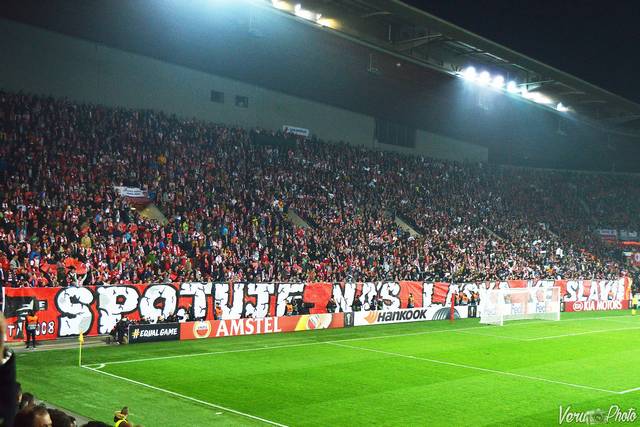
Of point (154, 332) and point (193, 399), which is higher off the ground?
point (154, 332)

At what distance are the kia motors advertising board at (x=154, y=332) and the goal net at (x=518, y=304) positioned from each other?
668 inches

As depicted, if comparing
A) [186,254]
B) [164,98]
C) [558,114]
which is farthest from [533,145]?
[186,254]

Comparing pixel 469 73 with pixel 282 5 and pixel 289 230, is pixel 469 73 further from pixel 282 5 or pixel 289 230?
pixel 289 230

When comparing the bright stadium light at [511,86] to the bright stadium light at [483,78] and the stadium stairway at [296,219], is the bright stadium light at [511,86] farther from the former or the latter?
the stadium stairway at [296,219]

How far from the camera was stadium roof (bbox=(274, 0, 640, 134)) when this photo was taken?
1385 inches

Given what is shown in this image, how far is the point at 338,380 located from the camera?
1884 centimetres

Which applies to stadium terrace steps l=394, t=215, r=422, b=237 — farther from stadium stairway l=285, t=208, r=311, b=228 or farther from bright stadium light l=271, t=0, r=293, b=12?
bright stadium light l=271, t=0, r=293, b=12

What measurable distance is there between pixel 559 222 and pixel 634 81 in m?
15.8

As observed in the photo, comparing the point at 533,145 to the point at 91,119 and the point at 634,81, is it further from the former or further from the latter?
the point at 91,119

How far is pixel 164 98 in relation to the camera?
3819 centimetres

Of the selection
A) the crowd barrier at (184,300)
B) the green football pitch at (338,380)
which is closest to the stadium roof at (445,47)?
the crowd barrier at (184,300)

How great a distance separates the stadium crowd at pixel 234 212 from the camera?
25.5 m

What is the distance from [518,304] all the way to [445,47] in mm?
16645

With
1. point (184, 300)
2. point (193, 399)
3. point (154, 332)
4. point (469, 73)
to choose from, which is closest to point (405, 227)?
point (469, 73)
